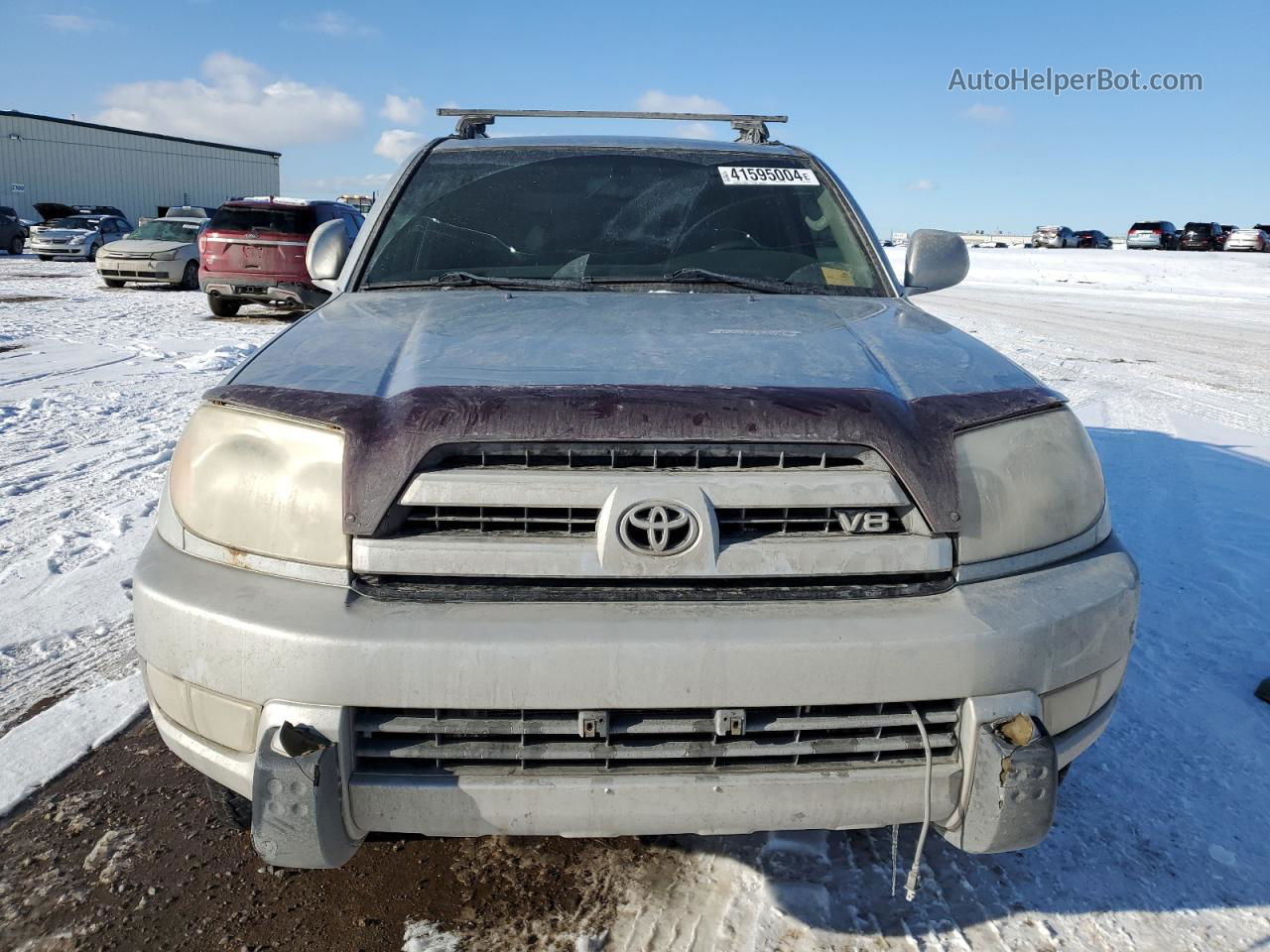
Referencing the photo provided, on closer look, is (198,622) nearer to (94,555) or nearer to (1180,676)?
(94,555)

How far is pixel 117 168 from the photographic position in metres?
53.2

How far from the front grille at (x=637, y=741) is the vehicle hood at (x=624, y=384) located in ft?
1.25

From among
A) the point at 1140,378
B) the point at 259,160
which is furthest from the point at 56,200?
the point at 1140,378

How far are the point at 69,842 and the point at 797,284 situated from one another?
8.30ft

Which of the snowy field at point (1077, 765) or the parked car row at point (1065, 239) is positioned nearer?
the snowy field at point (1077, 765)

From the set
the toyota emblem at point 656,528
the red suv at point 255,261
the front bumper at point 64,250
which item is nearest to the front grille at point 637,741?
the toyota emblem at point 656,528

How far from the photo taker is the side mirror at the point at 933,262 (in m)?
3.30

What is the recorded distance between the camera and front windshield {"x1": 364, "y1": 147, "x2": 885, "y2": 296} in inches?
119

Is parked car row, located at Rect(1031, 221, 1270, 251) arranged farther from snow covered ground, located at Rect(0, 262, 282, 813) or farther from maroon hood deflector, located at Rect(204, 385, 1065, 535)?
maroon hood deflector, located at Rect(204, 385, 1065, 535)

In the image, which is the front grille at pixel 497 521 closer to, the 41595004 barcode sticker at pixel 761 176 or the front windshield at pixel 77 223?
the 41595004 barcode sticker at pixel 761 176

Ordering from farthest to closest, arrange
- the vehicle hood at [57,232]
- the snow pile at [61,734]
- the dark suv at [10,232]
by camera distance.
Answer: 1. the dark suv at [10,232]
2. the vehicle hood at [57,232]
3. the snow pile at [61,734]

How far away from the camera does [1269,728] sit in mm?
2832

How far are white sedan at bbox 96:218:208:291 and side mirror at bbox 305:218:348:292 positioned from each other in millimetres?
16908

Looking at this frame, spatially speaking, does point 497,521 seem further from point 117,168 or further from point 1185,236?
point 117,168
